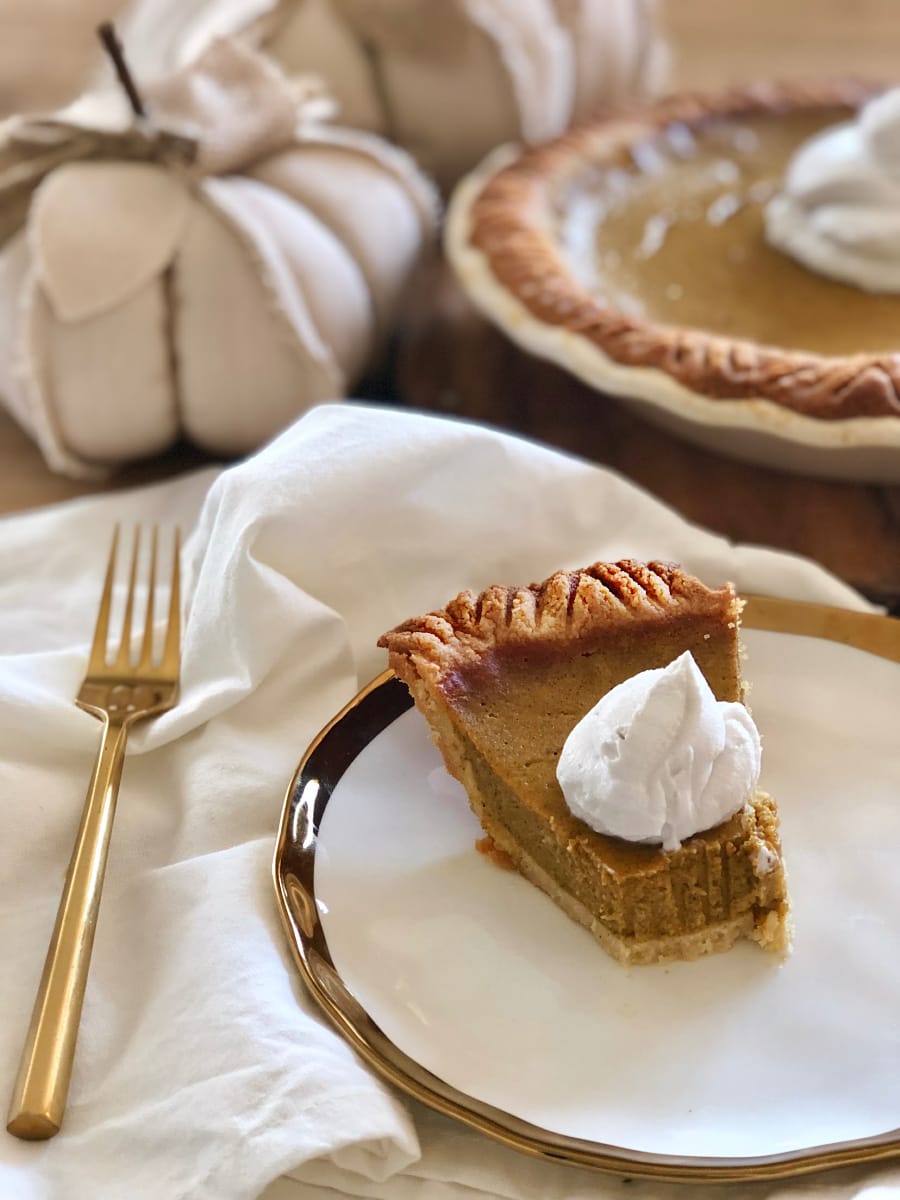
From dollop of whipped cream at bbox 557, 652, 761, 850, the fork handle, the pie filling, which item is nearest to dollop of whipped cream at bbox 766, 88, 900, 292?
the pie filling

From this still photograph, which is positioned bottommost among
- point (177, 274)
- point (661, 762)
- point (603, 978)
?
point (603, 978)

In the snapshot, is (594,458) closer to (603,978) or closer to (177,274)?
(177,274)

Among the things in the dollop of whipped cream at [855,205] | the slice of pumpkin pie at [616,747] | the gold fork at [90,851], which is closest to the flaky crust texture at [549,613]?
the slice of pumpkin pie at [616,747]

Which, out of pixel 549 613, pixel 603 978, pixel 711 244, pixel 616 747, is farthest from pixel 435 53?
pixel 603 978

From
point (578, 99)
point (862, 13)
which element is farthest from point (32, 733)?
point (862, 13)

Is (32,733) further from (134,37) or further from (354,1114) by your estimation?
(134,37)
